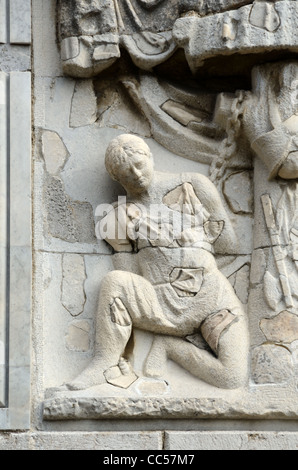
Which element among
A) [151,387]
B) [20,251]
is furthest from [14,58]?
[151,387]

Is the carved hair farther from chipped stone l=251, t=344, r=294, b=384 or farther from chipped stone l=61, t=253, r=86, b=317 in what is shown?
chipped stone l=251, t=344, r=294, b=384

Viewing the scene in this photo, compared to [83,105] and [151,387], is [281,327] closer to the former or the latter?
[151,387]

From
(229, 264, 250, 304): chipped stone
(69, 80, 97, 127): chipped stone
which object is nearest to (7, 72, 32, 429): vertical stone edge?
(69, 80, 97, 127): chipped stone

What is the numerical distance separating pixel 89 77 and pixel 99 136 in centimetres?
→ 26

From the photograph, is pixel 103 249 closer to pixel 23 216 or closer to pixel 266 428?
pixel 23 216

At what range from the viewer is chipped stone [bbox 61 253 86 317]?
568cm

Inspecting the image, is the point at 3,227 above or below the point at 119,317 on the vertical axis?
above

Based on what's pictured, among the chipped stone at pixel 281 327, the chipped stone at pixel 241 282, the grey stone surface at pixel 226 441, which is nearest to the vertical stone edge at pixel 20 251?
the grey stone surface at pixel 226 441

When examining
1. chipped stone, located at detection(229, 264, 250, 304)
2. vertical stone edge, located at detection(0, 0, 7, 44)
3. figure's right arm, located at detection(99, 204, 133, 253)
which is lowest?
chipped stone, located at detection(229, 264, 250, 304)

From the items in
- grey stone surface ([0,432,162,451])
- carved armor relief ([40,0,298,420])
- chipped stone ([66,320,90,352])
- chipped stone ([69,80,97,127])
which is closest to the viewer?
grey stone surface ([0,432,162,451])

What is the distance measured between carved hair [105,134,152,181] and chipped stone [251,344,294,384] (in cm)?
94

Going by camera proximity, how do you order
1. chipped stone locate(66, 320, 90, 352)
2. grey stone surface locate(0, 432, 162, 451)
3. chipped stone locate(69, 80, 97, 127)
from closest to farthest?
grey stone surface locate(0, 432, 162, 451), chipped stone locate(66, 320, 90, 352), chipped stone locate(69, 80, 97, 127)

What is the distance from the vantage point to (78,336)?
5.65m

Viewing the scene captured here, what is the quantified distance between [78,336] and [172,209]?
2.16 feet
